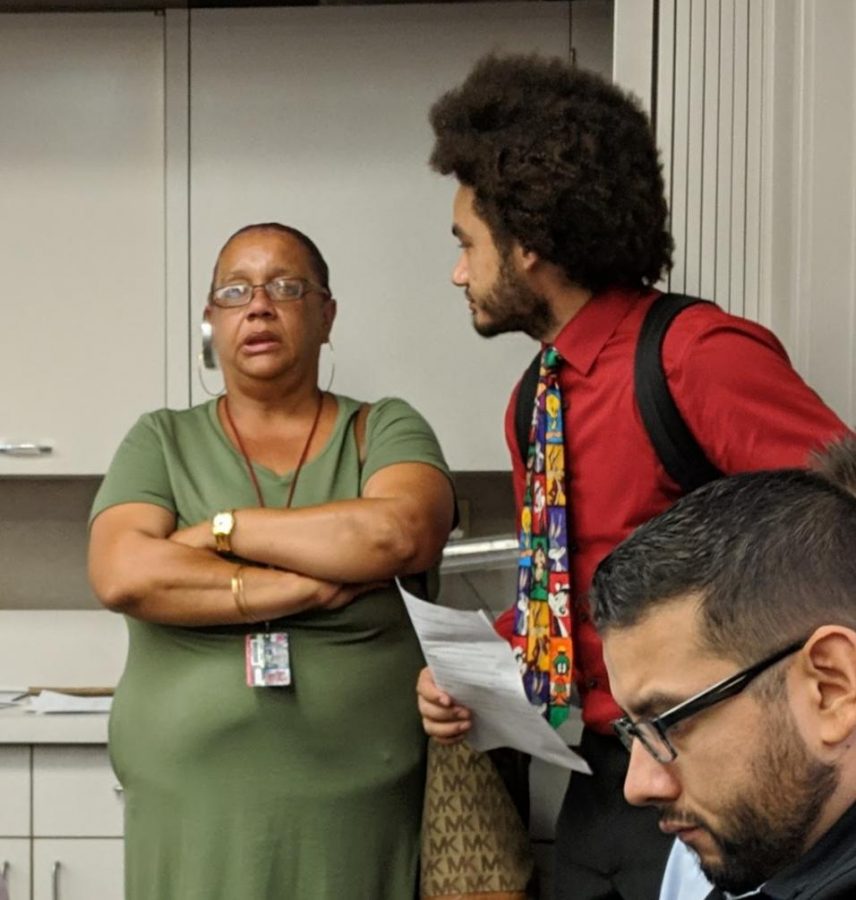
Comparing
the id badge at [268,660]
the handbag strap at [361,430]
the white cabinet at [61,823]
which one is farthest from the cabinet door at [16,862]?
the handbag strap at [361,430]

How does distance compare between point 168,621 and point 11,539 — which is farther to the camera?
point 11,539

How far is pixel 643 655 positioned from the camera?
1.03 meters

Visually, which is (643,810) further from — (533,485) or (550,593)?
(533,485)

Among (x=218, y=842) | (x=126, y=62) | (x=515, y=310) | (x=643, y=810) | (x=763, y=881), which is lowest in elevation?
(x=218, y=842)

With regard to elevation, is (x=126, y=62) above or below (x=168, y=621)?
above

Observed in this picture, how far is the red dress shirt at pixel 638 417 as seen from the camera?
59.1 inches

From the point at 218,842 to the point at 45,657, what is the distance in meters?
1.16

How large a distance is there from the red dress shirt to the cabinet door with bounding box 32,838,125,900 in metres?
1.26

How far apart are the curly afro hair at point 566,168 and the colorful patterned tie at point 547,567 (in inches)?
4.9

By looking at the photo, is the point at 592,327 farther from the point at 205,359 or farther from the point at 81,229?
the point at 81,229

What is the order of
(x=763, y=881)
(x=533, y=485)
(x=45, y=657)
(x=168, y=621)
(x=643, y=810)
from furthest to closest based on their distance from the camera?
(x=45, y=657)
(x=168, y=621)
(x=533, y=485)
(x=643, y=810)
(x=763, y=881)

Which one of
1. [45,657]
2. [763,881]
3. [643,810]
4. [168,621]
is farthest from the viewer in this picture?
[45,657]

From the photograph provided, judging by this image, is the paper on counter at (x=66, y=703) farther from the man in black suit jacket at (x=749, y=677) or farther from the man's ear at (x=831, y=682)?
the man's ear at (x=831, y=682)

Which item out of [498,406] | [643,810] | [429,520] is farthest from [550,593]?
[498,406]
